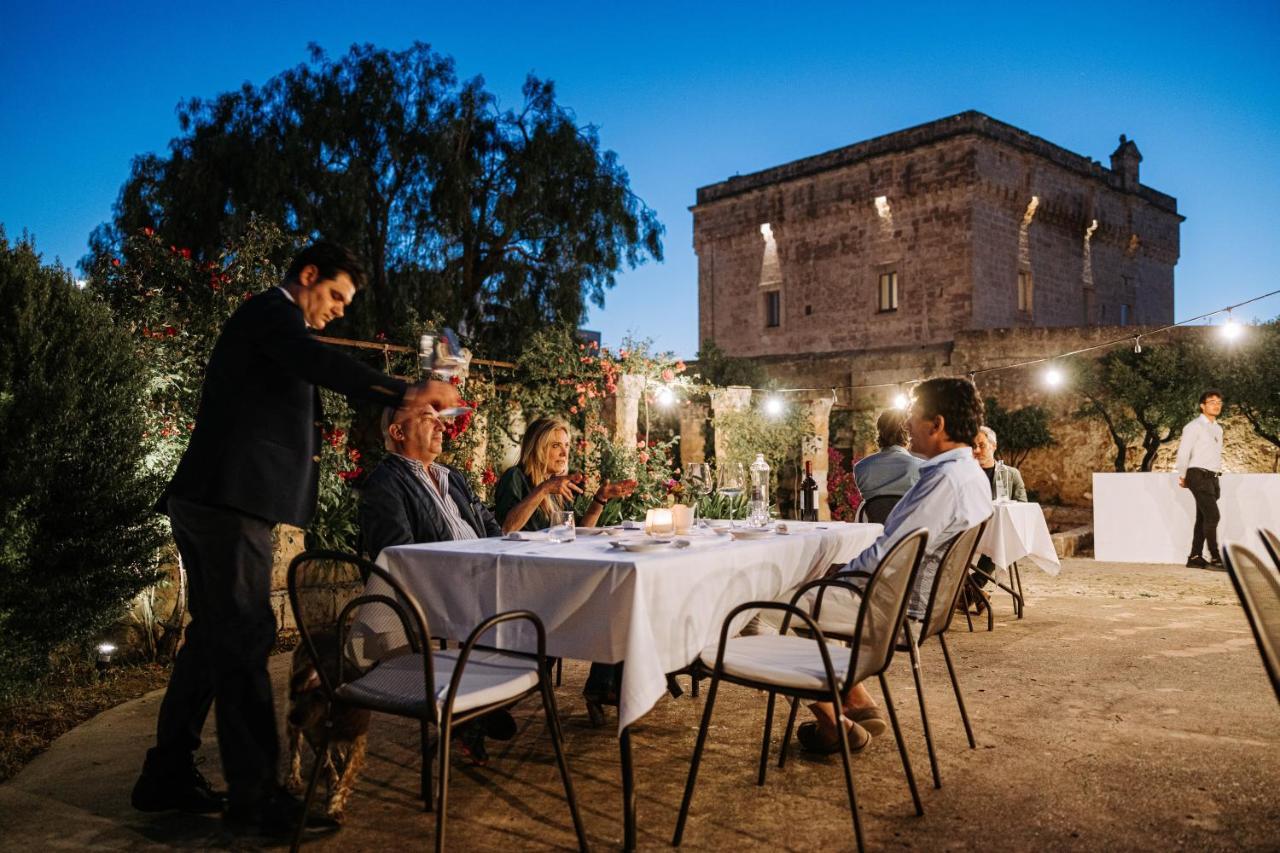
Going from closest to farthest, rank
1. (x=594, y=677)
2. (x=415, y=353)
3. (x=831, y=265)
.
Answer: (x=594, y=677), (x=415, y=353), (x=831, y=265)

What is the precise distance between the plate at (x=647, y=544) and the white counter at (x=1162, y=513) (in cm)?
824

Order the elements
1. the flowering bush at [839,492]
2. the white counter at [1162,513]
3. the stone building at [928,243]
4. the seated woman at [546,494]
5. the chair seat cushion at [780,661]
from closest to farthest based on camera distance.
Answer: the chair seat cushion at [780,661] < the seated woman at [546,494] < the white counter at [1162,513] < the flowering bush at [839,492] < the stone building at [928,243]

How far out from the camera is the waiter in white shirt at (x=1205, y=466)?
873 centimetres

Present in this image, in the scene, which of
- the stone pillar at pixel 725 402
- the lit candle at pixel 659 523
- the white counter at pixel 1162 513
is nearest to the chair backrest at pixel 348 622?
the lit candle at pixel 659 523

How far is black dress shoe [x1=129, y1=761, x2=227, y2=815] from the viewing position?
9.10 feet

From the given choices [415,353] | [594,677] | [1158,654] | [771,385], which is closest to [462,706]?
[594,677]

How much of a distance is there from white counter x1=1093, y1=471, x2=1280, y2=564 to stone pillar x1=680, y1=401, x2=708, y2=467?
566 centimetres

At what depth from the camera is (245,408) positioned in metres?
2.60

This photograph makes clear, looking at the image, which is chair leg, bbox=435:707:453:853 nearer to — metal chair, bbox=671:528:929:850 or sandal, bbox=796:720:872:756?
metal chair, bbox=671:528:929:850

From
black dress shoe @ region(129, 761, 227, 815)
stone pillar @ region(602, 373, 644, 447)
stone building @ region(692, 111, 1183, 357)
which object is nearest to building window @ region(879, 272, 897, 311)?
stone building @ region(692, 111, 1183, 357)

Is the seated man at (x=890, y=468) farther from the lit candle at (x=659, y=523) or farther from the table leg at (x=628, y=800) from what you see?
the table leg at (x=628, y=800)

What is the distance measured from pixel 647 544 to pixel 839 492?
1160 centimetres

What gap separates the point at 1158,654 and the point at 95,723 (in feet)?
17.0

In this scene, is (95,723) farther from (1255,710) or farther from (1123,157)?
(1123,157)
